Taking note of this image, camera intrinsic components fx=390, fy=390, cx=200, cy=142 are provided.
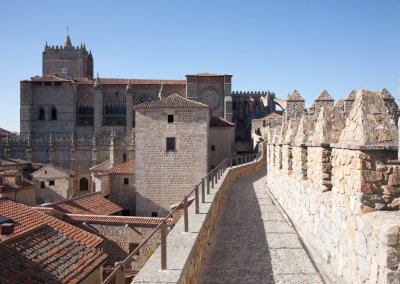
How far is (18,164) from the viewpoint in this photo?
34.5 meters

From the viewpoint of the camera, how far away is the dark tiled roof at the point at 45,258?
25.8 feet

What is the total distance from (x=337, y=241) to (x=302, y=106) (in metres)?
9.79

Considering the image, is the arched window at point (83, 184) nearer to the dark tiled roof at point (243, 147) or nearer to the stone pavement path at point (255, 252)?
the dark tiled roof at point (243, 147)

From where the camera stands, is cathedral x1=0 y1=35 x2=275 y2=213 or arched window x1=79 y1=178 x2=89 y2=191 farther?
cathedral x1=0 y1=35 x2=275 y2=213

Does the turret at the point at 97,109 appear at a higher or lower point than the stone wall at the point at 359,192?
higher

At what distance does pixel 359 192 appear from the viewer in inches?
140

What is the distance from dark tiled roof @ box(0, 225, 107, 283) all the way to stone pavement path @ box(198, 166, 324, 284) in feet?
12.2

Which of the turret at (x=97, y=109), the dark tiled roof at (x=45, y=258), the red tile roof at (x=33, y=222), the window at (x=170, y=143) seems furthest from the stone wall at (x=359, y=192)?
the turret at (x=97, y=109)

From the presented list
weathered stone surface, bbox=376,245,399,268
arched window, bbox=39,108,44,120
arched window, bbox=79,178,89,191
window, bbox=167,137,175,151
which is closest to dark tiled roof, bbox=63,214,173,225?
window, bbox=167,137,175,151

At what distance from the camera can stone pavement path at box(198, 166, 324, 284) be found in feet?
14.8

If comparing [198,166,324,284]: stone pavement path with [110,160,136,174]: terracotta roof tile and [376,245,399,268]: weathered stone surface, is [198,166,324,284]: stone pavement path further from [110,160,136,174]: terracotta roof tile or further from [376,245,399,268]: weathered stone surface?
[110,160,136,174]: terracotta roof tile

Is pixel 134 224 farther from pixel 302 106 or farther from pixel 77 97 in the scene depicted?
pixel 77 97

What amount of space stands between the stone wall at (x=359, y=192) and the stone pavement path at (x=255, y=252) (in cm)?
41

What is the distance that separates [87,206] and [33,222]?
35.3 feet
